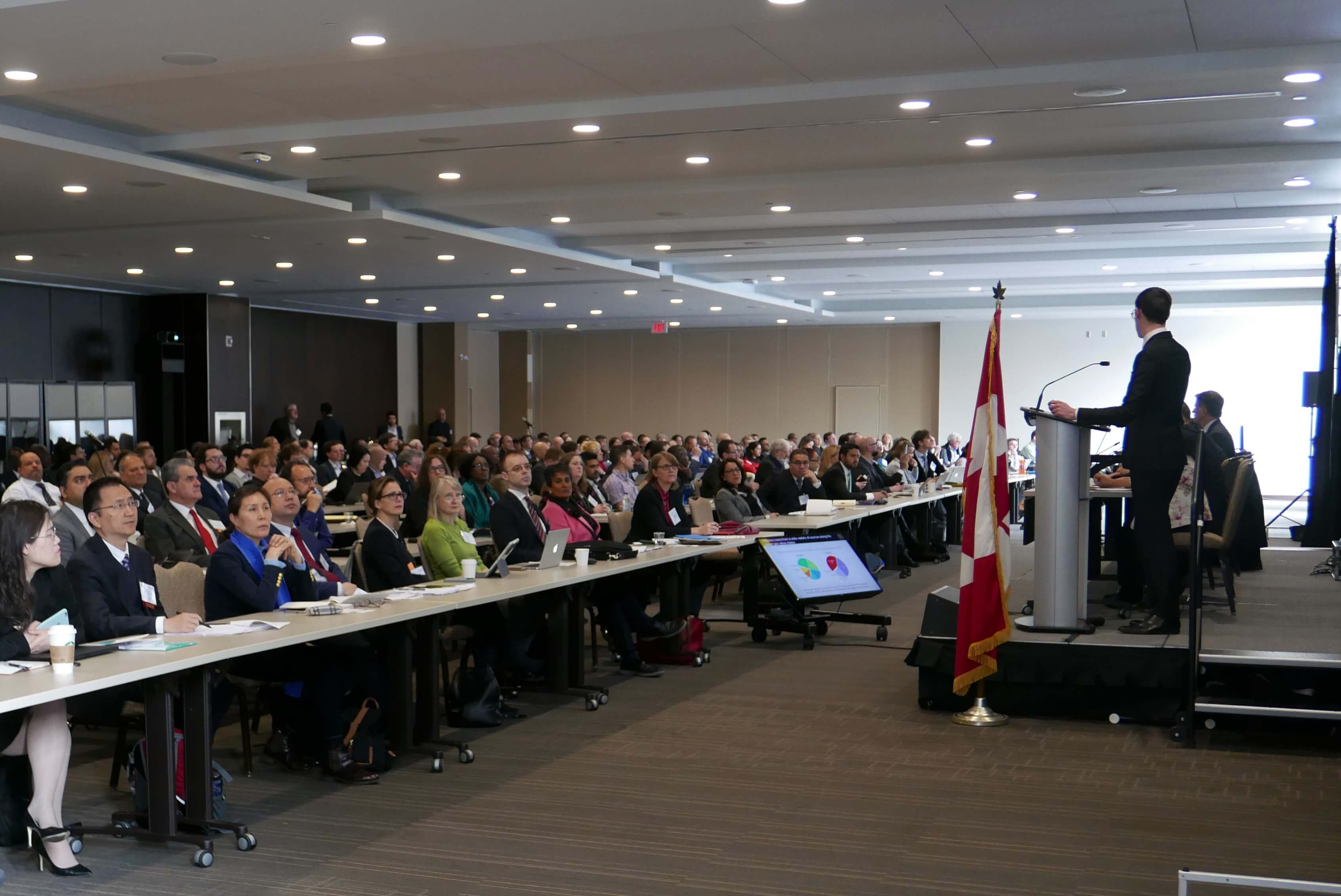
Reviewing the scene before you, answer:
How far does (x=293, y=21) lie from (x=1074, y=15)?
12.4 feet

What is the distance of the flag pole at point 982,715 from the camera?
635 centimetres

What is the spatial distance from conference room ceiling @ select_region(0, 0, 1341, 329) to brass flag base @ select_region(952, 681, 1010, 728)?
3.44m

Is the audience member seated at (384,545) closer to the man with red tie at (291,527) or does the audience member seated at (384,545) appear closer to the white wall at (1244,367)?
the man with red tie at (291,527)

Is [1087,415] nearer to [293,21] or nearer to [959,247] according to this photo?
[293,21]

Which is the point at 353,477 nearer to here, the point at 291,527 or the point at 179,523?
the point at 179,523

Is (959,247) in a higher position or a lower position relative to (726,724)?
higher

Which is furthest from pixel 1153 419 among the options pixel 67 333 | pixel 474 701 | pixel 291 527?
pixel 67 333

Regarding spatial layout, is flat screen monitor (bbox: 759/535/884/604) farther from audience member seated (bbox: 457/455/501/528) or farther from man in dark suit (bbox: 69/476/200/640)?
man in dark suit (bbox: 69/476/200/640)

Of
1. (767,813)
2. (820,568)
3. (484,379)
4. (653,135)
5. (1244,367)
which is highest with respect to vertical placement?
(653,135)

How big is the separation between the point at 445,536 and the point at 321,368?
17568mm

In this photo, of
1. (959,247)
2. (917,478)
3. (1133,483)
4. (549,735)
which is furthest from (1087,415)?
(917,478)

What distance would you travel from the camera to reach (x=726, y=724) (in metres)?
6.42

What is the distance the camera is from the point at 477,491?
9992 mm

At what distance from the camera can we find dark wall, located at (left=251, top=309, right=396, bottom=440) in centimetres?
2194
